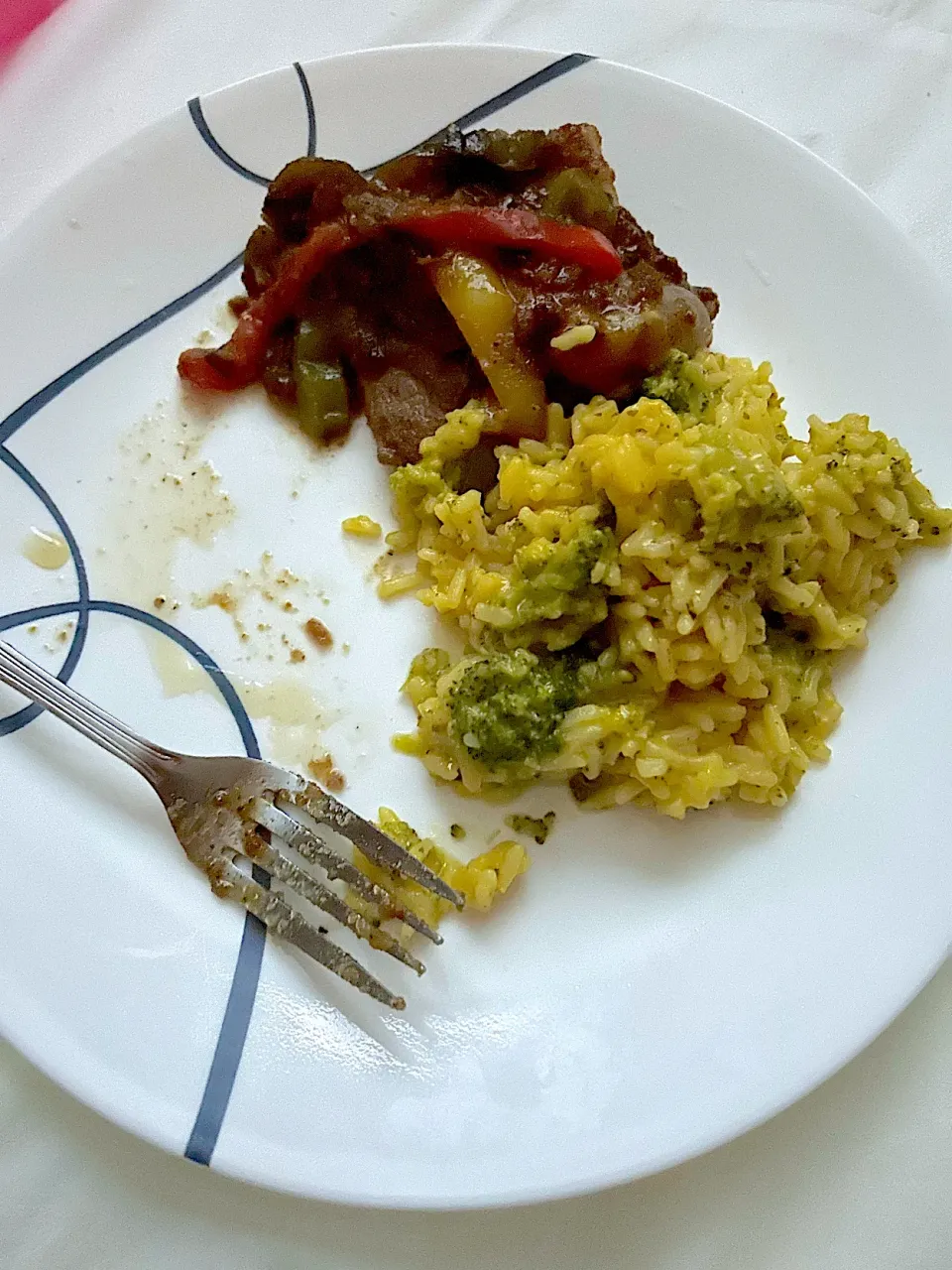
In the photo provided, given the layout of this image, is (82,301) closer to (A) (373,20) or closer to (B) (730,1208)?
(A) (373,20)

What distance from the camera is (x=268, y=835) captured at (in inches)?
85.2

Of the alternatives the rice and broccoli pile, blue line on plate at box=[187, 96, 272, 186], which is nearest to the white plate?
blue line on plate at box=[187, 96, 272, 186]

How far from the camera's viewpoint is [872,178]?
3115 mm

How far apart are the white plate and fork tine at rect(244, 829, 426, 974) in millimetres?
106

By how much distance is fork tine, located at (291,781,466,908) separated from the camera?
6.75 ft

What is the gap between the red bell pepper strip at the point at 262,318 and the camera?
251 centimetres

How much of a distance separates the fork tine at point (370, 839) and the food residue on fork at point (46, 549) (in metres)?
0.79

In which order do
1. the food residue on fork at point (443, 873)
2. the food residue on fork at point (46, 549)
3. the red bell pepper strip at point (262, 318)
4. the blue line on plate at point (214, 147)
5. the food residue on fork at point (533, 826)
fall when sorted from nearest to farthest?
the food residue on fork at point (443, 873)
the food residue on fork at point (533, 826)
the food residue on fork at point (46, 549)
the red bell pepper strip at point (262, 318)
the blue line on plate at point (214, 147)

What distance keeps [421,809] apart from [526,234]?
1.30 metres

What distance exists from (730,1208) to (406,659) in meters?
1.30

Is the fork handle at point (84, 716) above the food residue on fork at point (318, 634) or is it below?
below

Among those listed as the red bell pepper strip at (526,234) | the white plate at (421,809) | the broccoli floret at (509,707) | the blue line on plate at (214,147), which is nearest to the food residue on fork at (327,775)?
the white plate at (421,809)

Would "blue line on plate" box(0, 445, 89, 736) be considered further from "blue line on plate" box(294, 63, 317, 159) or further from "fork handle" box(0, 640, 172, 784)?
"blue line on plate" box(294, 63, 317, 159)

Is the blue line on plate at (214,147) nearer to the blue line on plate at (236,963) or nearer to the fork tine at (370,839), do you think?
the blue line on plate at (236,963)
